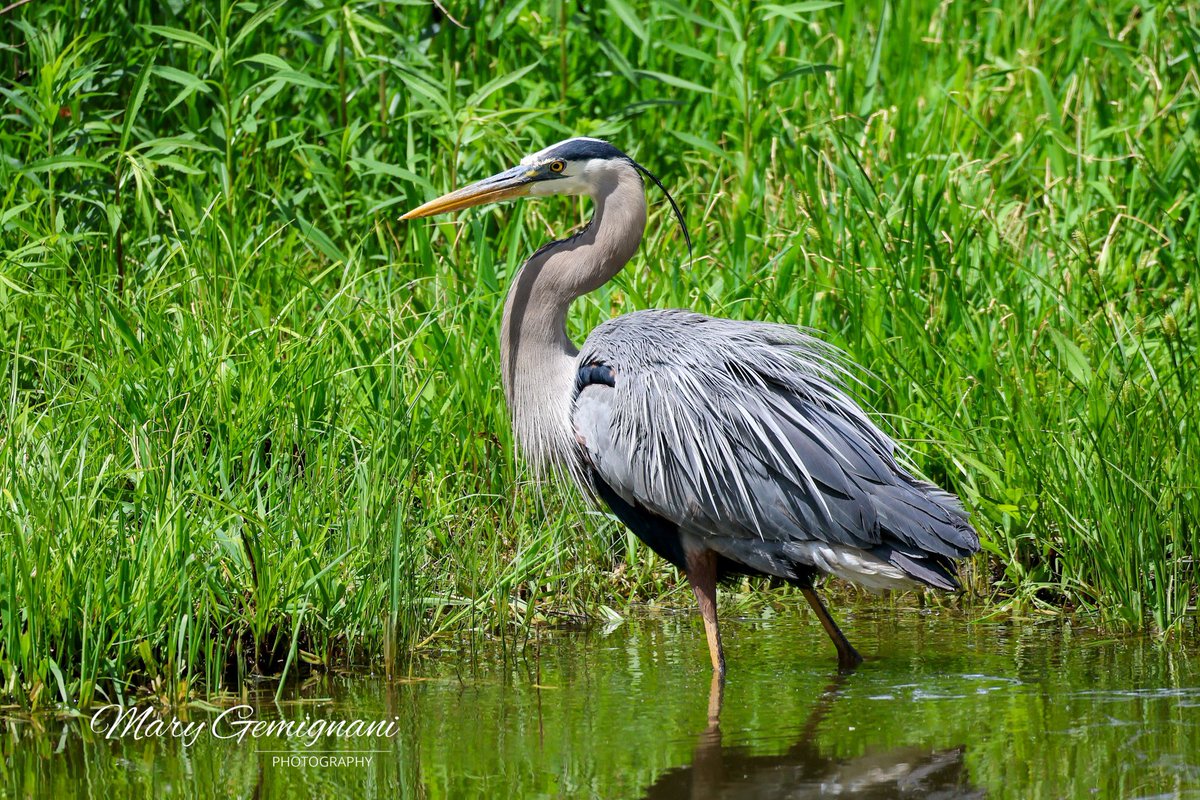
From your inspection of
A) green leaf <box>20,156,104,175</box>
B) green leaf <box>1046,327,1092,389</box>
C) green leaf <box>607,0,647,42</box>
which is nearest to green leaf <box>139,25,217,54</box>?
green leaf <box>20,156,104,175</box>

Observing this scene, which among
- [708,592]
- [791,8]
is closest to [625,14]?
[791,8]

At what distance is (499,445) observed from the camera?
5332 millimetres

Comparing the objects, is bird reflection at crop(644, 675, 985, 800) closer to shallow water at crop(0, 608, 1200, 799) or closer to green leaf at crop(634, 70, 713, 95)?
shallow water at crop(0, 608, 1200, 799)

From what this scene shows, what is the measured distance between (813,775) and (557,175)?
2.31 metres

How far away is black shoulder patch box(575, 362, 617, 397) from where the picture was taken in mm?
4688

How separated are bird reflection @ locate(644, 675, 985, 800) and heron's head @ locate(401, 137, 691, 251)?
6.63ft

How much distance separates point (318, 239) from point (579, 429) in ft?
6.01

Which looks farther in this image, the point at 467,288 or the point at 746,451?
the point at 467,288

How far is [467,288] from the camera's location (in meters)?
6.07

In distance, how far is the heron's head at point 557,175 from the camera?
498 centimetres

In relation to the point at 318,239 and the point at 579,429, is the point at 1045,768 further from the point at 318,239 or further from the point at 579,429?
the point at 318,239

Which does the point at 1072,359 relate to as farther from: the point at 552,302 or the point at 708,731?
the point at 708,731

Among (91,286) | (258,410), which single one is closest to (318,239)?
(91,286)

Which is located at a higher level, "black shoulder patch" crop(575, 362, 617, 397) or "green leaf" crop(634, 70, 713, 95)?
"green leaf" crop(634, 70, 713, 95)
